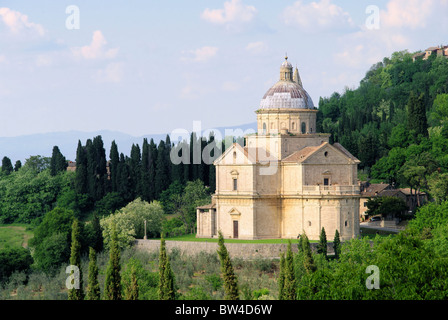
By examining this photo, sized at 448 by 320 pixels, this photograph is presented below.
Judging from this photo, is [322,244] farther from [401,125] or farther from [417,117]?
[401,125]

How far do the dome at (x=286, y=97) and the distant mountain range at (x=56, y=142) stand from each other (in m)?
24.7

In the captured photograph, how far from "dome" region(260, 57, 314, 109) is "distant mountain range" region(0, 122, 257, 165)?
24.7 metres

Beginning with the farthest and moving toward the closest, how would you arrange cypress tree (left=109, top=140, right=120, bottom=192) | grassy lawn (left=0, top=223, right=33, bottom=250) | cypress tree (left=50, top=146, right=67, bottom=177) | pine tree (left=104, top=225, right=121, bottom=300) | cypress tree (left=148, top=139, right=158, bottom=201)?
cypress tree (left=50, top=146, right=67, bottom=177) → cypress tree (left=109, top=140, right=120, bottom=192) → cypress tree (left=148, top=139, right=158, bottom=201) → grassy lawn (left=0, top=223, right=33, bottom=250) → pine tree (left=104, top=225, right=121, bottom=300)

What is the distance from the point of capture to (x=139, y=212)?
6788cm

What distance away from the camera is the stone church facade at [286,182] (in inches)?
2409

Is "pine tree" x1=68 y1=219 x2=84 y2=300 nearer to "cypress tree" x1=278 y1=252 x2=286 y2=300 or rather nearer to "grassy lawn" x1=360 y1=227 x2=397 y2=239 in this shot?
"cypress tree" x1=278 y1=252 x2=286 y2=300

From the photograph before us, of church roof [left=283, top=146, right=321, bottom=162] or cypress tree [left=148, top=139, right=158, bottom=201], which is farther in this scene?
cypress tree [left=148, top=139, right=158, bottom=201]

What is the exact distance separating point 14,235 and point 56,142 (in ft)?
82.3

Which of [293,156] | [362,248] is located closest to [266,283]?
[362,248]

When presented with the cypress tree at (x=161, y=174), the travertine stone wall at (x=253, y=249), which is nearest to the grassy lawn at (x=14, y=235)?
the cypress tree at (x=161, y=174)

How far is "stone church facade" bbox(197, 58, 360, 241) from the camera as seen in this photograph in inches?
2409

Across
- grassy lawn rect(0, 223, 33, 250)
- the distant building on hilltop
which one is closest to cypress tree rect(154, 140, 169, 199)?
grassy lawn rect(0, 223, 33, 250)

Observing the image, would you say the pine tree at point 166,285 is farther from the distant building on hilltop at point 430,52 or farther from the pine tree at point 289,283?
the distant building on hilltop at point 430,52
